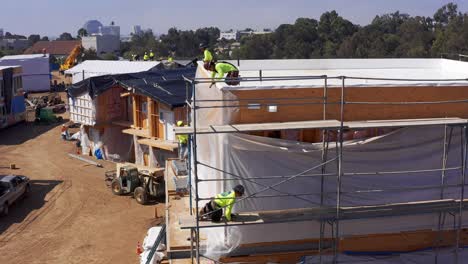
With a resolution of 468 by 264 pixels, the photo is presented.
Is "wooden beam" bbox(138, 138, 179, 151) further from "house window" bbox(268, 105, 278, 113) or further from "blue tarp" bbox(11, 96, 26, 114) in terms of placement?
"blue tarp" bbox(11, 96, 26, 114)

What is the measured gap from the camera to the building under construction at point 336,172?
9688 millimetres

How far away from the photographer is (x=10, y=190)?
70.3 feet

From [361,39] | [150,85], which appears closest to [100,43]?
[361,39]

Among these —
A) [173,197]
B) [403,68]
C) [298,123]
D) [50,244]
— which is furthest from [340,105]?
[50,244]

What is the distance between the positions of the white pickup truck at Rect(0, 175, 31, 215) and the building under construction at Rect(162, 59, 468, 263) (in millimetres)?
12688

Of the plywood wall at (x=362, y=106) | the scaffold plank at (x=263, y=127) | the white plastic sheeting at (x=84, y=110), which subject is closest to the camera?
the scaffold plank at (x=263, y=127)

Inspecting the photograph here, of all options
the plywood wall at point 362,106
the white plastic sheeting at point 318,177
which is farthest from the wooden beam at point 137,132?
the plywood wall at point 362,106

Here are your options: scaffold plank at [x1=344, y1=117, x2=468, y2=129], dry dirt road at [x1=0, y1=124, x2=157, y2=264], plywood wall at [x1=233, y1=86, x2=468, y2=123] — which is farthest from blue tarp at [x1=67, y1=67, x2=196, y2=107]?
scaffold plank at [x1=344, y1=117, x2=468, y2=129]

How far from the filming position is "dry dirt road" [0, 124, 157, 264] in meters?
17.7

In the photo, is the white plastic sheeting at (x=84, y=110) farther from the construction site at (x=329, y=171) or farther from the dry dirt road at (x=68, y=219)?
the construction site at (x=329, y=171)

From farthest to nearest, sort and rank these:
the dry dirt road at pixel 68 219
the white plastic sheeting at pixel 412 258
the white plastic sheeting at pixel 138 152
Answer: the white plastic sheeting at pixel 138 152 → the dry dirt road at pixel 68 219 → the white plastic sheeting at pixel 412 258

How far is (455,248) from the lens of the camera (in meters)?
10.4

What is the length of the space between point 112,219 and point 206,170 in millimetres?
10934

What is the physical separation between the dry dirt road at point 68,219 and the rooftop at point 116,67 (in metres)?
10.1
